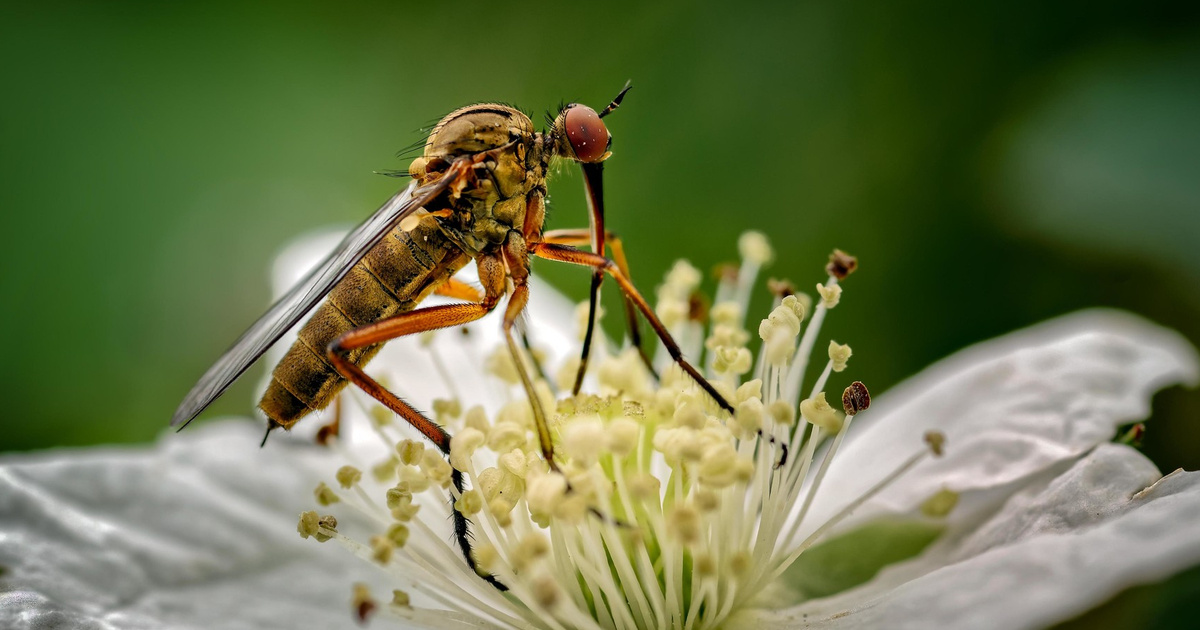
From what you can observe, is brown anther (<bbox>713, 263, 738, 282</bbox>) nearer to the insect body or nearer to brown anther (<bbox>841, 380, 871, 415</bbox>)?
the insect body

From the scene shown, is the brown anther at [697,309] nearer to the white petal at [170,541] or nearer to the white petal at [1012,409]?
the white petal at [1012,409]

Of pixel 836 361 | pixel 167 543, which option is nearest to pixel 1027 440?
pixel 836 361

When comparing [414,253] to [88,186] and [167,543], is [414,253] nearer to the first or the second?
[167,543]

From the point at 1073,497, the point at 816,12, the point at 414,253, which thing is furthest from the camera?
the point at 816,12

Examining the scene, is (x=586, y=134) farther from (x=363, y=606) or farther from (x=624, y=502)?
(x=363, y=606)

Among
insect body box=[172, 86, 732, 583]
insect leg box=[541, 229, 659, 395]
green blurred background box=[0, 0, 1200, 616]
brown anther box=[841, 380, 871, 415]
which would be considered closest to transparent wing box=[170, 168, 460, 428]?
insect body box=[172, 86, 732, 583]

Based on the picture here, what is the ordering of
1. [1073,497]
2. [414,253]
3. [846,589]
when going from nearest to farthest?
1. [1073,497]
2. [846,589]
3. [414,253]
